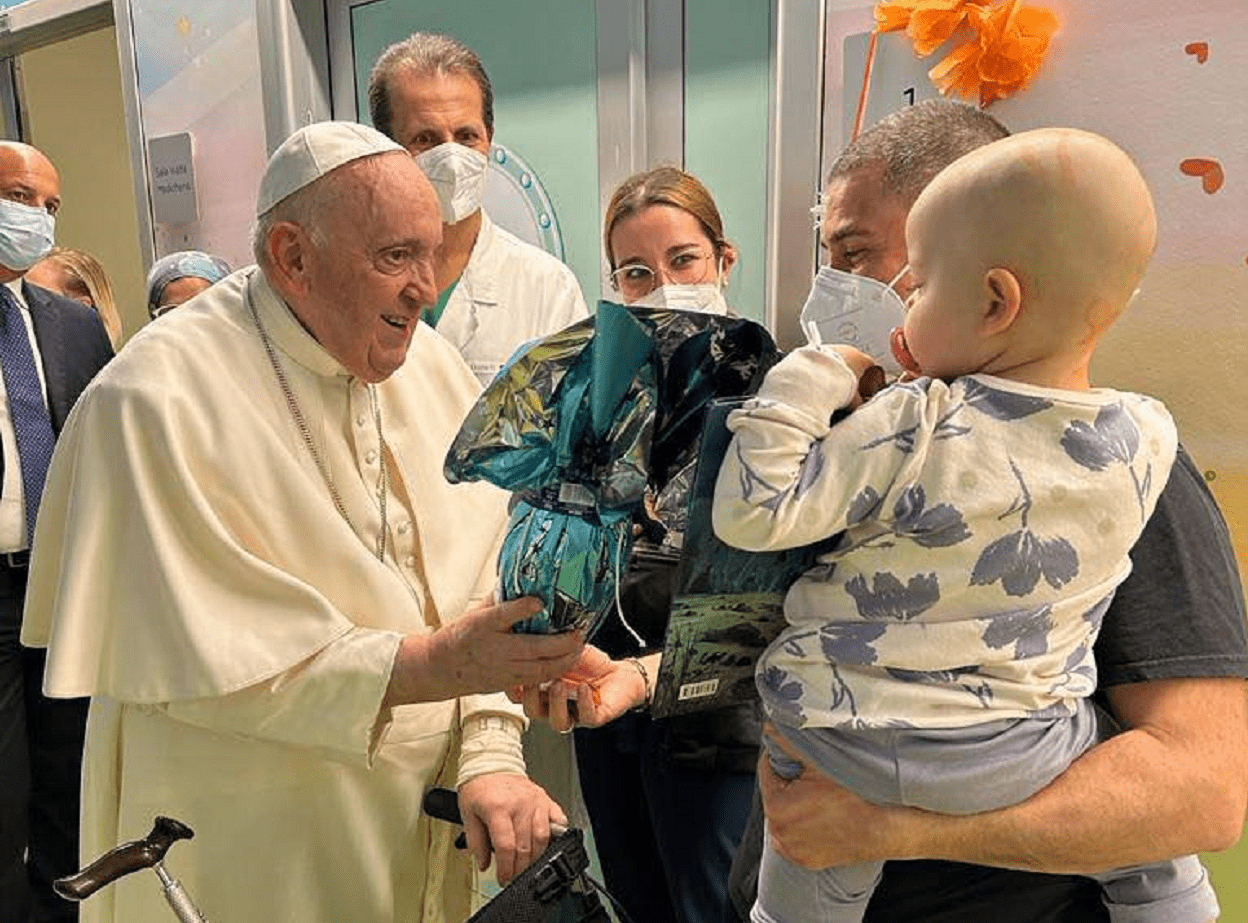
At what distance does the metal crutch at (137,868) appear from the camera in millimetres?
1138

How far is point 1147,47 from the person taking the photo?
5.69ft

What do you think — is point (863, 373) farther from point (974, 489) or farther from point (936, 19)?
point (936, 19)

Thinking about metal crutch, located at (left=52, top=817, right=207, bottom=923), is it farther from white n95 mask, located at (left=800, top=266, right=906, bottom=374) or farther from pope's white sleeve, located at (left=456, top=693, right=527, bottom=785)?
white n95 mask, located at (left=800, top=266, right=906, bottom=374)

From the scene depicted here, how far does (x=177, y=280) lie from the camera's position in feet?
11.0

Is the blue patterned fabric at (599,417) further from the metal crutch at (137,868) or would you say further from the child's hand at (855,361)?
the metal crutch at (137,868)

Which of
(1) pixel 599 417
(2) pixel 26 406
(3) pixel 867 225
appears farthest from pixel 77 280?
(1) pixel 599 417

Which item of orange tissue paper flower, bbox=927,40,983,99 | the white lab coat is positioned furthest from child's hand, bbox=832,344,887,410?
the white lab coat

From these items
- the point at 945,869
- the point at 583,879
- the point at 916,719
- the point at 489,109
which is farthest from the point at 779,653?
the point at 489,109

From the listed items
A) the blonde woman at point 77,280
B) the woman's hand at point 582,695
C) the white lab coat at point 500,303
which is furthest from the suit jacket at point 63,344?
the woman's hand at point 582,695

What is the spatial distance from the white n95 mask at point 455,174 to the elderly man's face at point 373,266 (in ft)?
2.58

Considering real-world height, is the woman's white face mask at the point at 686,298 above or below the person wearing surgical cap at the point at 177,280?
above

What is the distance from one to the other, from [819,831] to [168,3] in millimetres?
3877

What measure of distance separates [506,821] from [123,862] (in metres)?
0.45

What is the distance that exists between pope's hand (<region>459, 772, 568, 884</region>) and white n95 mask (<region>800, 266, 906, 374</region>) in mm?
726
